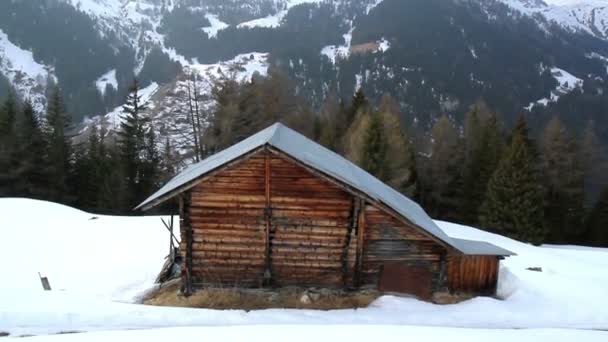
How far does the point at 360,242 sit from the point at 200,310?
475cm

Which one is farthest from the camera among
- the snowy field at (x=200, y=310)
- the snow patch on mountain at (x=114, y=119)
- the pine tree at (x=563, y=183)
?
the snow patch on mountain at (x=114, y=119)

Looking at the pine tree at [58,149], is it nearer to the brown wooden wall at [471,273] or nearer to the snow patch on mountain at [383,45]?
the brown wooden wall at [471,273]

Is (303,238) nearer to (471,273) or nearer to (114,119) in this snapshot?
(471,273)

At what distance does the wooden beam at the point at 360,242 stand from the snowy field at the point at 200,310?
35.9 inches

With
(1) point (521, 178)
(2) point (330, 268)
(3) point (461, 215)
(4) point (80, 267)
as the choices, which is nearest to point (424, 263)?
(2) point (330, 268)

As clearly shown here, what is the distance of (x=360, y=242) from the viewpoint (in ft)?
39.2

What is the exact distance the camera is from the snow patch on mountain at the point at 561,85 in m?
144

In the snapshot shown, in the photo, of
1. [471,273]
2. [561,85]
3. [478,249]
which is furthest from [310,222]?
[561,85]

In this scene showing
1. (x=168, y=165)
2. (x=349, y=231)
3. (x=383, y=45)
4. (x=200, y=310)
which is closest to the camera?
(x=200, y=310)

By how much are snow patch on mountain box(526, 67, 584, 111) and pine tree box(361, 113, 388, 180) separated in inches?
4775

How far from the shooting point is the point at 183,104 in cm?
3903

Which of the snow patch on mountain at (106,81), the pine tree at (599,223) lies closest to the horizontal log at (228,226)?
the pine tree at (599,223)

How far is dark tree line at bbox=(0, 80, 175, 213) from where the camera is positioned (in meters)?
35.2

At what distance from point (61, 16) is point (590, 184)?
213 meters
